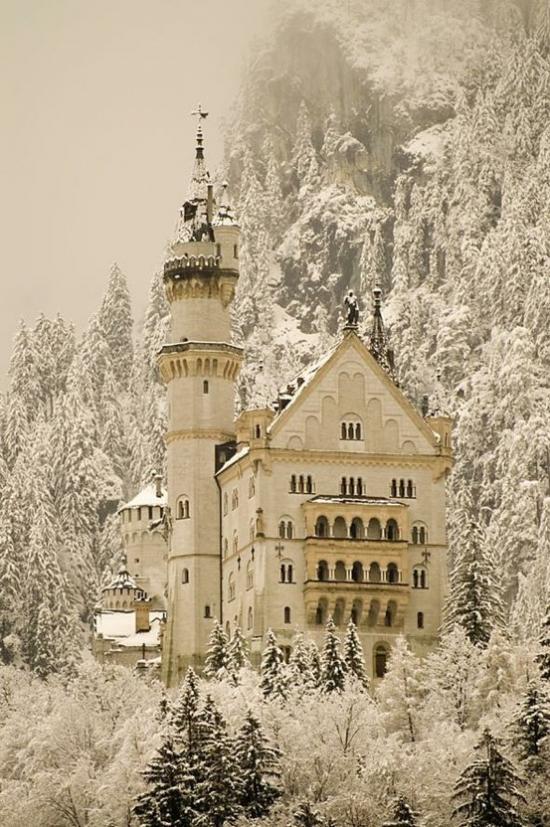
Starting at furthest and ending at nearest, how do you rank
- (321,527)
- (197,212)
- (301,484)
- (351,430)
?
(197,212) < (351,430) < (301,484) < (321,527)

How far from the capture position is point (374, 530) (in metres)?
166

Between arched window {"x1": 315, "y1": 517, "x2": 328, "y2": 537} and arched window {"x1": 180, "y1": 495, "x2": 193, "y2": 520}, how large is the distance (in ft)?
36.8

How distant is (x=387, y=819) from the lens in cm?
12388

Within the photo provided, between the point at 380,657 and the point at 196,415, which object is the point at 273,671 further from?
the point at 196,415

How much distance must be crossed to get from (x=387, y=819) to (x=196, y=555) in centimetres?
5135

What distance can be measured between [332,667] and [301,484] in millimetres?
20147

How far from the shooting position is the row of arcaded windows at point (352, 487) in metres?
168

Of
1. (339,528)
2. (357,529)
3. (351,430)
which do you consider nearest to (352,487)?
(357,529)

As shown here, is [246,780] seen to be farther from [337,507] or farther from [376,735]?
[337,507]

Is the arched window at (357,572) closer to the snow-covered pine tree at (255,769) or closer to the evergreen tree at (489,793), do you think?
the snow-covered pine tree at (255,769)

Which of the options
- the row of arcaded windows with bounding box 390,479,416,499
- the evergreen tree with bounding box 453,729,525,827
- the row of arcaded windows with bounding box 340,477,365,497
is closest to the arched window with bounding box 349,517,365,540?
the row of arcaded windows with bounding box 340,477,365,497

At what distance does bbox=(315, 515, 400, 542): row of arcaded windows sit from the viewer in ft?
545

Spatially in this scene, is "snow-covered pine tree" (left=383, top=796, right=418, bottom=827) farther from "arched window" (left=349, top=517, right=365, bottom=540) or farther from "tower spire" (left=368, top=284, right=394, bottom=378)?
"tower spire" (left=368, top=284, right=394, bottom=378)

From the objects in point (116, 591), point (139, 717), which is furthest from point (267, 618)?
point (116, 591)
